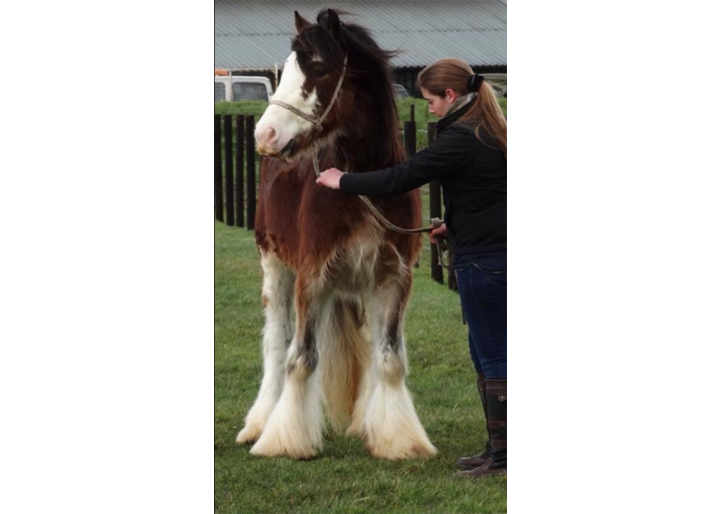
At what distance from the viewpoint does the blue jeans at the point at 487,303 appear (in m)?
5.53

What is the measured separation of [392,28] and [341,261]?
111cm

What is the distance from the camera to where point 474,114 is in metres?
5.45

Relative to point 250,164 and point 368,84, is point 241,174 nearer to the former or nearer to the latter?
point 250,164

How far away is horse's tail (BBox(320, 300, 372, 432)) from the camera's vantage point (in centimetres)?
613

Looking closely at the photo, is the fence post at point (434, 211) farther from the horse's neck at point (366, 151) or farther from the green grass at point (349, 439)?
the horse's neck at point (366, 151)

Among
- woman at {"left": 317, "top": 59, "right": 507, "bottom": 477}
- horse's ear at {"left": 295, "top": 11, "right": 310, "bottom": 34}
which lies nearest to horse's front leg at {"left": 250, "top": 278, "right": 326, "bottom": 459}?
woman at {"left": 317, "top": 59, "right": 507, "bottom": 477}

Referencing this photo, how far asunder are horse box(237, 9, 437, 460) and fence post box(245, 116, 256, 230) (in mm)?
140

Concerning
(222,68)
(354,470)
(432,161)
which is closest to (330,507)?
(354,470)

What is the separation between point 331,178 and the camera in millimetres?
5641

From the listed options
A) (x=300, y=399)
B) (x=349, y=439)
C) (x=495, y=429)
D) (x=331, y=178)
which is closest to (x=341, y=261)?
(x=331, y=178)

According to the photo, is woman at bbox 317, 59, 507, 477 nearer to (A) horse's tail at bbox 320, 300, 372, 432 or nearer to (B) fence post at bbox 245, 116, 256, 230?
(B) fence post at bbox 245, 116, 256, 230

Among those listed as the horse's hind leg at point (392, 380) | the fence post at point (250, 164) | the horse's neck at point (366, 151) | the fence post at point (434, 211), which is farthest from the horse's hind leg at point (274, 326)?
the horse's neck at point (366, 151)
